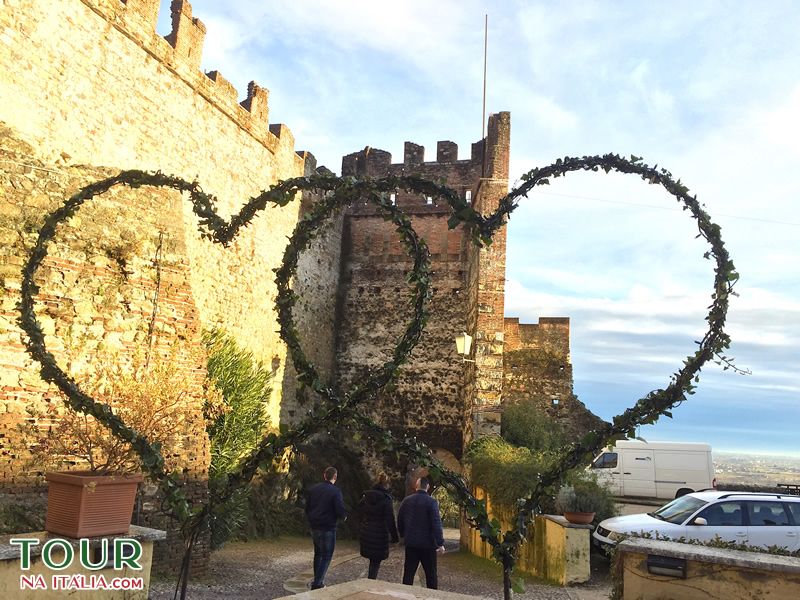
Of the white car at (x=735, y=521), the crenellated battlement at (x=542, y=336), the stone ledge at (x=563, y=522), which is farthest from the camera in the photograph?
the crenellated battlement at (x=542, y=336)

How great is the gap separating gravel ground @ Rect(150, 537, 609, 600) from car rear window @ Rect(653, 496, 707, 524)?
1.31 meters

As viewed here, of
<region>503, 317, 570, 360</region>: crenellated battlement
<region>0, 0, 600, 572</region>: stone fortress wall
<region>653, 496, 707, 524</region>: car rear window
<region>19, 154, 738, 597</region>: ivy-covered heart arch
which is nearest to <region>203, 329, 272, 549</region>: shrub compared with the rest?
<region>0, 0, 600, 572</region>: stone fortress wall

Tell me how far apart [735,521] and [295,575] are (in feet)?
21.1

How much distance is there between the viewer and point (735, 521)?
8.52m

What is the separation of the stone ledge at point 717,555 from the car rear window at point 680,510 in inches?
133

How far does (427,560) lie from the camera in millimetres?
6590

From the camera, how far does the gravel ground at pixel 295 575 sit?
8268 mm

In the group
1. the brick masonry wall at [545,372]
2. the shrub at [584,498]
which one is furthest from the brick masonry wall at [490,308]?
the brick masonry wall at [545,372]

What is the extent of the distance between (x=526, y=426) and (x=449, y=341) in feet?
10.6

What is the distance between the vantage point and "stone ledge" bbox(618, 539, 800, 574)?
489 centimetres

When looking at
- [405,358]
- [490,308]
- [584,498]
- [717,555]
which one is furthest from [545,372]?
[405,358]

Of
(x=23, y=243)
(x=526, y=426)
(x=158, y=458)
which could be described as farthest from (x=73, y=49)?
(x=526, y=426)

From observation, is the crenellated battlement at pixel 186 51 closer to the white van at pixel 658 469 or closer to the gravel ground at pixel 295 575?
the gravel ground at pixel 295 575

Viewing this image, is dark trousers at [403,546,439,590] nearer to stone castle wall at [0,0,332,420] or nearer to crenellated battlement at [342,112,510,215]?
stone castle wall at [0,0,332,420]
